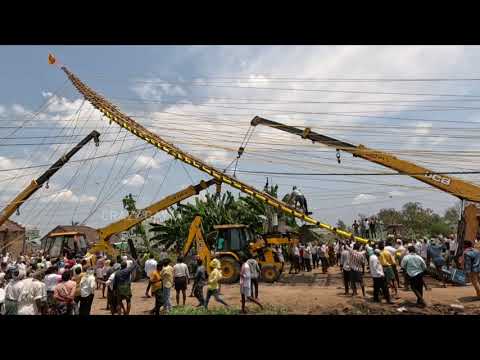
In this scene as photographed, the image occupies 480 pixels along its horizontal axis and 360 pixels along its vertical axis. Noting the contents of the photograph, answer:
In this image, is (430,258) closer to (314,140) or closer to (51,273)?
(314,140)

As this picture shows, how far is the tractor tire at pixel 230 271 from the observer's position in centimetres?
1436

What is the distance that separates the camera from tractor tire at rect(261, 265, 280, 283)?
14.5m

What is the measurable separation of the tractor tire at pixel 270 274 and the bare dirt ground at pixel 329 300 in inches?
13.6

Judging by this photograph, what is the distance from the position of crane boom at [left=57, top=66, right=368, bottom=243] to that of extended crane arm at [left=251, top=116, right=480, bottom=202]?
3.37 meters

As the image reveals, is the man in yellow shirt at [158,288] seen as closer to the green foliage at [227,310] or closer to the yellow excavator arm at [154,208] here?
the green foliage at [227,310]

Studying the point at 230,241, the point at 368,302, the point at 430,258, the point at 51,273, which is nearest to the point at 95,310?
the point at 51,273

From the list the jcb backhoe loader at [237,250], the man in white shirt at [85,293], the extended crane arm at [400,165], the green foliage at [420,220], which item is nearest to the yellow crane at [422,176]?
the extended crane arm at [400,165]

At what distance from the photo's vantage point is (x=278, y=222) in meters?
17.4

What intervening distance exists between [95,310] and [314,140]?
438 inches

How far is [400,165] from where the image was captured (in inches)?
556

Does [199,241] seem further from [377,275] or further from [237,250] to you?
[377,275]

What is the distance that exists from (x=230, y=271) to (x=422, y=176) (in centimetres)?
868

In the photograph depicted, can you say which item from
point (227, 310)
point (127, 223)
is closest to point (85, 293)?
point (227, 310)
